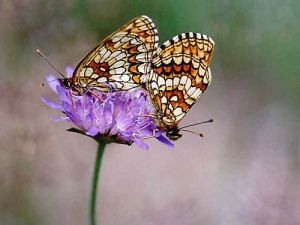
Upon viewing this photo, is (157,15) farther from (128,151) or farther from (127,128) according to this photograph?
(127,128)

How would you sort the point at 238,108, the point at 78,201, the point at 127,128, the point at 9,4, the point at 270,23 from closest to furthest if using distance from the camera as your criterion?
the point at 127,128, the point at 9,4, the point at 78,201, the point at 270,23, the point at 238,108

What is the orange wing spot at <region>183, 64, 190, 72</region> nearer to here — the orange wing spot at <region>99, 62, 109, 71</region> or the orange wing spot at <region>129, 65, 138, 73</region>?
the orange wing spot at <region>129, 65, 138, 73</region>

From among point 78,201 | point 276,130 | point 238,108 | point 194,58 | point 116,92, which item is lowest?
point 78,201

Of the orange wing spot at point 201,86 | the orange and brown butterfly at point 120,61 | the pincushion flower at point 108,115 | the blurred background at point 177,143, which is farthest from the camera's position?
the blurred background at point 177,143

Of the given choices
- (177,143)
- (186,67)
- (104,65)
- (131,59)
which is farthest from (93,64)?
(177,143)

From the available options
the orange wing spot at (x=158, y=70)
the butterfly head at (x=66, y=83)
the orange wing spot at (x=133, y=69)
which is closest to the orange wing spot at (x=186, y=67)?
the orange wing spot at (x=158, y=70)

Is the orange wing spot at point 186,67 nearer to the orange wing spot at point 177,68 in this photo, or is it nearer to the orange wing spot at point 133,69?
the orange wing spot at point 177,68

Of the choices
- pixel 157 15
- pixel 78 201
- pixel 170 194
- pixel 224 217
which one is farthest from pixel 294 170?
pixel 157 15
